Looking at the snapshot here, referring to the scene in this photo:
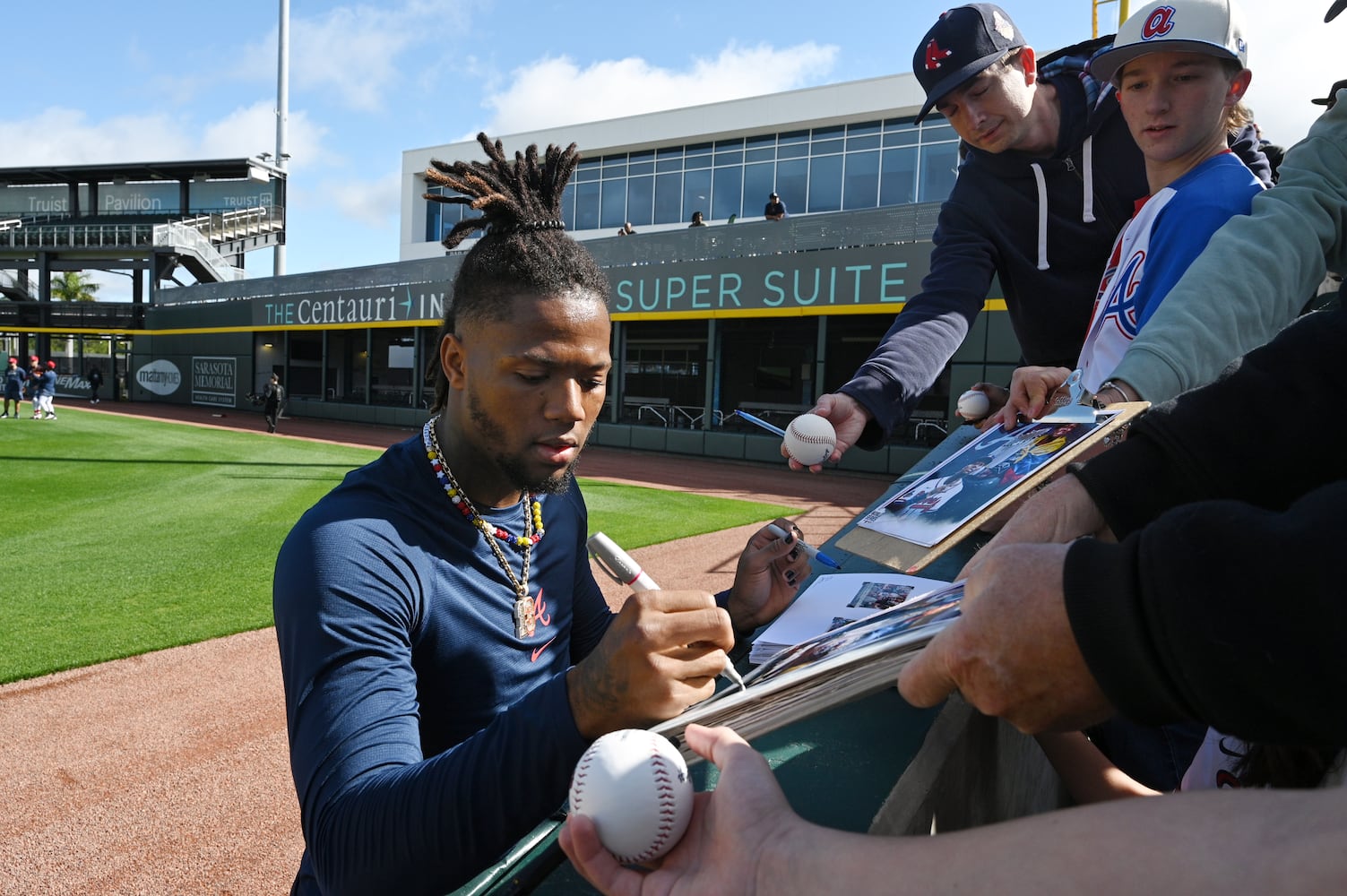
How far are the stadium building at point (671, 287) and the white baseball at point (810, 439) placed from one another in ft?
34.9

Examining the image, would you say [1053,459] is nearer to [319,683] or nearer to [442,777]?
[442,777]

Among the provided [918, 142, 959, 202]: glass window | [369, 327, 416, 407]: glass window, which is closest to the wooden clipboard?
[369, 327, 416, 407]: glass window

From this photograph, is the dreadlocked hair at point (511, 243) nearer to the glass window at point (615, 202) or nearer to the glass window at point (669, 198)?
the glass window at point (669, 198)

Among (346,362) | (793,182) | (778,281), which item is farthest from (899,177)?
(346,362)

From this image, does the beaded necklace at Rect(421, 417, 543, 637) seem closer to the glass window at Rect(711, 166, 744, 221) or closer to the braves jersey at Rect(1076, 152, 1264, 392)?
the braves jersey at Rect(1076, 152, 1264, 392)

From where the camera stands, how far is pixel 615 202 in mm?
34188

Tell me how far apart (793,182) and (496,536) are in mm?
30422

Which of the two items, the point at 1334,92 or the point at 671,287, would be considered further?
the point at 671,287

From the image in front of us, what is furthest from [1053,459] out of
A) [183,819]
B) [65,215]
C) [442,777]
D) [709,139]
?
[65,215]

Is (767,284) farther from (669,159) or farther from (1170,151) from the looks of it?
(669,159)

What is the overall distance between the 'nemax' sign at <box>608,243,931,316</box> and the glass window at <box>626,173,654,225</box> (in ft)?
49.4

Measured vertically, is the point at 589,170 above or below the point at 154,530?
above

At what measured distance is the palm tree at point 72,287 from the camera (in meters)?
49.9

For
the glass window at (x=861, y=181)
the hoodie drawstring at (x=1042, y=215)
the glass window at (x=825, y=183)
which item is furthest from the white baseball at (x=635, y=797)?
the glass window at (x=825, y=183)
